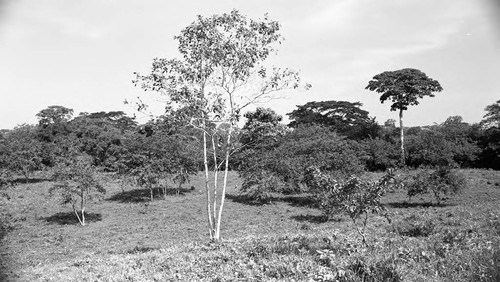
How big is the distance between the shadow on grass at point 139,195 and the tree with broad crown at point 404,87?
28431 mm

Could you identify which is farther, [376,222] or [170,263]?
[376,222]

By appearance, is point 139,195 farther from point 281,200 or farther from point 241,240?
point 241,240

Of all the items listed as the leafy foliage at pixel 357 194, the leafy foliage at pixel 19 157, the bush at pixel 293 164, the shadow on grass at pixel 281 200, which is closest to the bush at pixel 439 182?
the bush at pixel 293 164

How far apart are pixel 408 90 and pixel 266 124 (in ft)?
123

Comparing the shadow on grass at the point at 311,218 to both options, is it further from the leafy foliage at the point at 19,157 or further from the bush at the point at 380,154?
the leafy foliage at the point at 19,157

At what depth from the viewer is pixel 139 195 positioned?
35.0 metres

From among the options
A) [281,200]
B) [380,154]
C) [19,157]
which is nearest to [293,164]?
[281,200]

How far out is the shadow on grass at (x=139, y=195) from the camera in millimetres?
33375

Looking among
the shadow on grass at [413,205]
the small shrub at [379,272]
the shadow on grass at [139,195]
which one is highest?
the small shrub at [379,272]

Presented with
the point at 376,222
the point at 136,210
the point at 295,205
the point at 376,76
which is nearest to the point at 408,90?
the point at 376,76

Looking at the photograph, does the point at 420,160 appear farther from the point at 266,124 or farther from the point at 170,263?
the point at 170,263

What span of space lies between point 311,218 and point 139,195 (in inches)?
684

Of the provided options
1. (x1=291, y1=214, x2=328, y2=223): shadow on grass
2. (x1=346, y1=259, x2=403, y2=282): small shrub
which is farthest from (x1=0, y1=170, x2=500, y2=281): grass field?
(x1=291, y1=214, x2=328, y2=223): shadow on grass

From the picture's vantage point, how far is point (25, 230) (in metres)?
24.6
